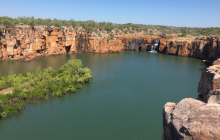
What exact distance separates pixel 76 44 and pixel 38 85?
37.7m

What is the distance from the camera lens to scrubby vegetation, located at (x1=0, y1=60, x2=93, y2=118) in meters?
20.3

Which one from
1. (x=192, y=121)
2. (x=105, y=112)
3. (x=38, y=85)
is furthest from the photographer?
(x=38, y=85)

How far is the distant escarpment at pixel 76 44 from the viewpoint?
45.4 metres

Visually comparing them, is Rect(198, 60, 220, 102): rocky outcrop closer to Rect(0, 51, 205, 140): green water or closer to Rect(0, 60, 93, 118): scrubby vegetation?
Rect(0, 51, 205, 140): green water

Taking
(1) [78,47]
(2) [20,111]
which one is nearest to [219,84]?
(2) [20,111]

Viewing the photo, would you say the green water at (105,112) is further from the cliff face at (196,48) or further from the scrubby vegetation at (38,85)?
Result: the cliff face at (196,48)

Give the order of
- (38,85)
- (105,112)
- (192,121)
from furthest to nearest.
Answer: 1. (38,85)
2. (105,112)
3. (192,121)

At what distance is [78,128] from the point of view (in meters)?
17.8

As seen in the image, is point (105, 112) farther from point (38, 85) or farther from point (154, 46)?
point (154, 46)

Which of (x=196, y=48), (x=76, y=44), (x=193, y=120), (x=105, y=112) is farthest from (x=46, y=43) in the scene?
(x=193, y=120)

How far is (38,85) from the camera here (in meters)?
24.6

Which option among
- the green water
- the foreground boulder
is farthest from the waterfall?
the foreground boulder

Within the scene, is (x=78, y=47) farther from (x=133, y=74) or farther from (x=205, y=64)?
(x=205, y=64)

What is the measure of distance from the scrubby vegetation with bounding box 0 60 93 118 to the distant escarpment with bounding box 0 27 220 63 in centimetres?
2083
